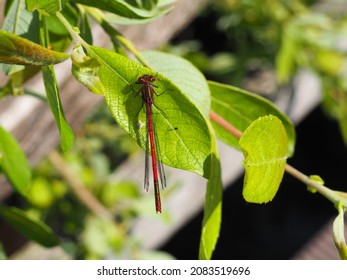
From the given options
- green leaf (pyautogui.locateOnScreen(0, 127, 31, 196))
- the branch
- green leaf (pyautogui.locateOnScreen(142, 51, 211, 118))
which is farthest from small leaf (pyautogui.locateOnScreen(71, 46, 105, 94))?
the branch

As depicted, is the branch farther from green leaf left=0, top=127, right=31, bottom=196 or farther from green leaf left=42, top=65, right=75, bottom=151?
green leaf left=42, top=65, right=75, bottom=151

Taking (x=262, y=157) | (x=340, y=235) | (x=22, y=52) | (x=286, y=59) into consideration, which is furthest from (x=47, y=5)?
(x=286, y=59)

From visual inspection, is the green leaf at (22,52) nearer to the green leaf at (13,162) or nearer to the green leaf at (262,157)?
the green leaf at (262,157)

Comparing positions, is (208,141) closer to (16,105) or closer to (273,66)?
(16,105)

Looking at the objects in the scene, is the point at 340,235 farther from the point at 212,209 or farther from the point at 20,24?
the point at 20,24

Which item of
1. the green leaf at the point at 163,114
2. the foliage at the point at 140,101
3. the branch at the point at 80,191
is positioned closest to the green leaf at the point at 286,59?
the branch at the point at 80,191

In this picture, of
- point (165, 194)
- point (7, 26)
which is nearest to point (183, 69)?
point (7, 26)
